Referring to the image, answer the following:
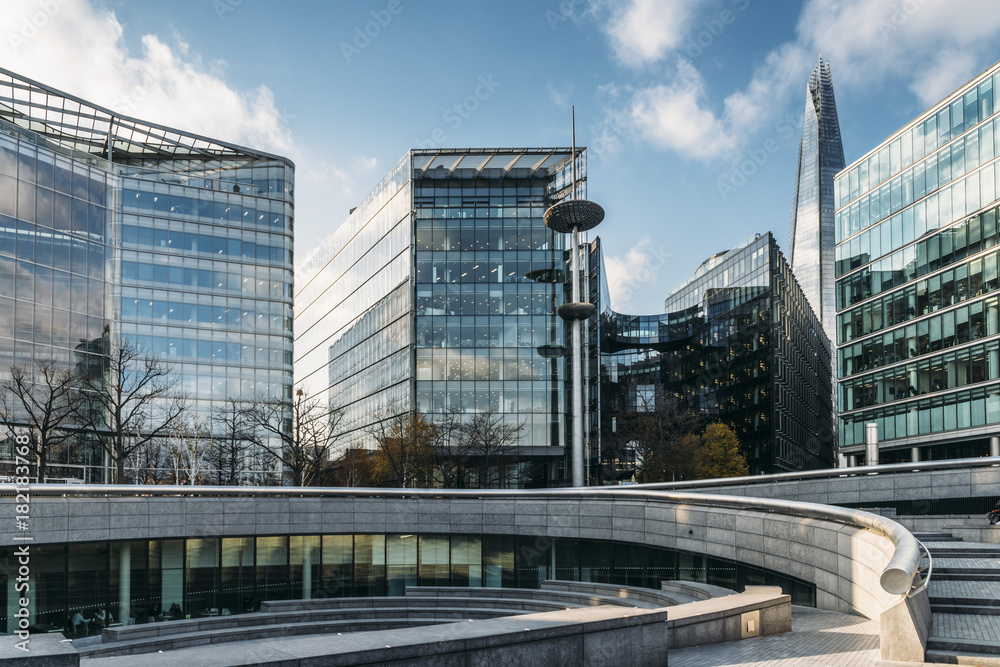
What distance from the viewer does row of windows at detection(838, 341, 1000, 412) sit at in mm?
52741

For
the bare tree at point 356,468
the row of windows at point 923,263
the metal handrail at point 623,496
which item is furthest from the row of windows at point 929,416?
the bare tree at point 356,468

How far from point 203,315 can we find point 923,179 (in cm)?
5894

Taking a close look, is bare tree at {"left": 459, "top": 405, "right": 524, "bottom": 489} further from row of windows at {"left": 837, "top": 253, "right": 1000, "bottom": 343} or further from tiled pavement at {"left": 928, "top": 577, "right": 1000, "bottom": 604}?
tiled pavement at {"left": 928, "top": 577, "right": 1000, "bottom": 604}

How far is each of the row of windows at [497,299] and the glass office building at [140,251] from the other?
1474 cm

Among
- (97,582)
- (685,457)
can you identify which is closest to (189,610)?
(97,582)

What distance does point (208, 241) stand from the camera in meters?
68.8

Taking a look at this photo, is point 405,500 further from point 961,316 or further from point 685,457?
point 961,316

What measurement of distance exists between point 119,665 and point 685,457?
59495mm

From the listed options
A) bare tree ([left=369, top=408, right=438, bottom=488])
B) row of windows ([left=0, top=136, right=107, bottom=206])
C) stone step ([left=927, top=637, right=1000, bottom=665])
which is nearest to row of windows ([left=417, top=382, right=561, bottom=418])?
bare tree ([left=369, top=408, right=438, bottom=488])

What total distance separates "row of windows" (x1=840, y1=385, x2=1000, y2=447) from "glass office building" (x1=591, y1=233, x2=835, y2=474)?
2005 centimetres

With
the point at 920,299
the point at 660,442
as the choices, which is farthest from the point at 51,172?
the point at 920,299

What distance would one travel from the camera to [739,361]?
99.1 meters

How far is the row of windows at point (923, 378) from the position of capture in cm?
5274

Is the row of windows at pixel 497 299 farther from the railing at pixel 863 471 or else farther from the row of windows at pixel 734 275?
the railing at pixel 863 471
